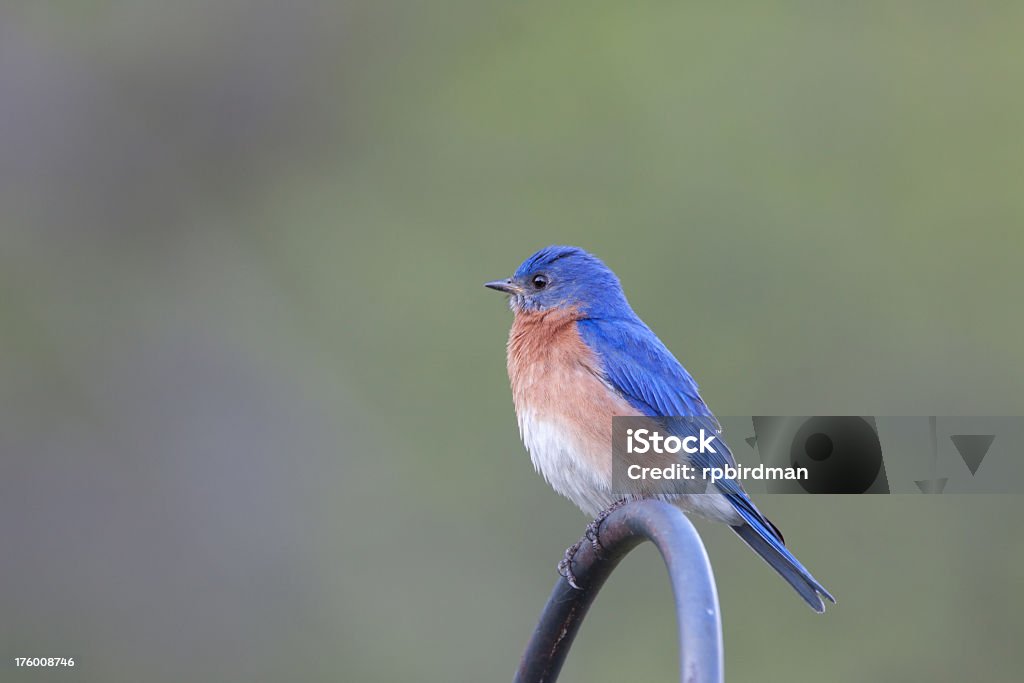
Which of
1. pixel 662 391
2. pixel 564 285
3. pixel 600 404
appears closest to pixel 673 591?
pixel 600 404

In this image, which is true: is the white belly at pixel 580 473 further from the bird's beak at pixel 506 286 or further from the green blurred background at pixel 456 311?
the green blurred background at pixel 456 311

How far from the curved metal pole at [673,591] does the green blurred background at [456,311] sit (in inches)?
183

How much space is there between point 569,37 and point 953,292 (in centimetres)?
340

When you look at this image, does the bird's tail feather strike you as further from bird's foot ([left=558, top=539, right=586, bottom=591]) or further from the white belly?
bird's foot ([left=558, top=539, right=586, bottom=591])

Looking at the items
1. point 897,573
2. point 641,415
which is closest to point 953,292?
point 897,573

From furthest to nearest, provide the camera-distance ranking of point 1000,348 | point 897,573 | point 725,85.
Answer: point 725,85 → point 1000,348 → point 897,573

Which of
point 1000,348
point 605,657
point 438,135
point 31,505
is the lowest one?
point 605,657

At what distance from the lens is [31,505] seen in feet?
30.4

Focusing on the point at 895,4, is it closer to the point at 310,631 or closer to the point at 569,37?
the point at 569,37

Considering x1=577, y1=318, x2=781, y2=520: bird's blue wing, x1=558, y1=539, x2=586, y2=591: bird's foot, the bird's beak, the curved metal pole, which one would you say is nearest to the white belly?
x1=577, y1=318, x2=781, y2=520: bird's blue wing

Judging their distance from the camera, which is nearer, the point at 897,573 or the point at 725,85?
the point at 897,573

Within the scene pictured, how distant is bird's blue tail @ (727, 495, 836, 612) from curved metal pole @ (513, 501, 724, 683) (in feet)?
3.11

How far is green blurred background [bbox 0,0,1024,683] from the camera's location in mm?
8430

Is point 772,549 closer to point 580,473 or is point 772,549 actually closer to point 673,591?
point 580,473
